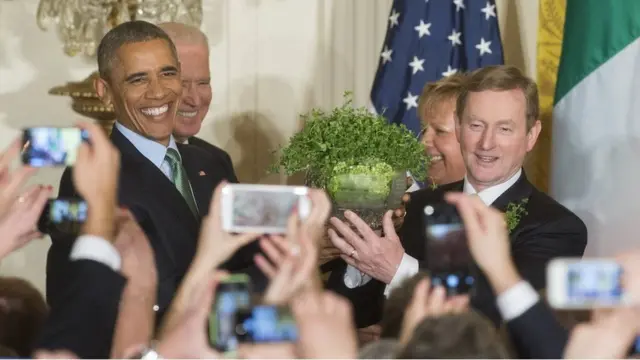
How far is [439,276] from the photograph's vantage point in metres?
2.43

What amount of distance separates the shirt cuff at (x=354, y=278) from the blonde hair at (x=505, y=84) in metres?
0.44

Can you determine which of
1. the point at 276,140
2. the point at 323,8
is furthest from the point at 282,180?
the point at 323,8

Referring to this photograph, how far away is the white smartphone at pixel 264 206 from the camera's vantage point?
2.40m

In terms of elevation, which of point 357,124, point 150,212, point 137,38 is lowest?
point 150,212

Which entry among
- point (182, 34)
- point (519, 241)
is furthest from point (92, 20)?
point (519, 241)

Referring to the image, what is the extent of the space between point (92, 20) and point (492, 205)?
1.88 m

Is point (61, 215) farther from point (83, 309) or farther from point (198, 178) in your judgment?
point (198, 178)

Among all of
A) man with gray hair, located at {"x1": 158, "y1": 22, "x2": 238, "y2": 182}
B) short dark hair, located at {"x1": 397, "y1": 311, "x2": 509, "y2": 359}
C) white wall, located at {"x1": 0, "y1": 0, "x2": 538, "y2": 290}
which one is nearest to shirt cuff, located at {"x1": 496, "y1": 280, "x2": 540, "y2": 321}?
short dark hair, located at {"x1": 397, "y1": 311, "x2": 509, "y2": 359}

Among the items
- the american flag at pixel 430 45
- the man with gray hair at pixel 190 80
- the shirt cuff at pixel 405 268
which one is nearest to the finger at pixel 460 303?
the shirt cuff at pixel 405 268

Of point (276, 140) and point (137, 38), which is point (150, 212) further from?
point (276, 140)

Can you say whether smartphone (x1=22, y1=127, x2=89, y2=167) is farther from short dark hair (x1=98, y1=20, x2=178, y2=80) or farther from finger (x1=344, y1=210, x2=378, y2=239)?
finger (x1=344, y1=210, x2=378, y2=239)

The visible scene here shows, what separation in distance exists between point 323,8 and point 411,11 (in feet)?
1.48

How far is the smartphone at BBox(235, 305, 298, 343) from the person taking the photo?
224 cm

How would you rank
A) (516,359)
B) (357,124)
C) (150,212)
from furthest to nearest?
(357,124), (150,212), (516,359)
